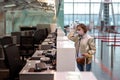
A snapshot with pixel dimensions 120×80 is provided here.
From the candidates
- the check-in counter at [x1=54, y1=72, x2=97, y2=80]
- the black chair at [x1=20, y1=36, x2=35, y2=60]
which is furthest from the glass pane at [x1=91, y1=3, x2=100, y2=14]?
the check-in counter at [x1=54, y1=72, x2=97, y2=80]

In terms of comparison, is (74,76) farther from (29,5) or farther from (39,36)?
(29,5)

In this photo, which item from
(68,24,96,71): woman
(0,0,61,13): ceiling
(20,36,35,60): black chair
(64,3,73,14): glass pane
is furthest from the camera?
(64,3,73,14): glass pane

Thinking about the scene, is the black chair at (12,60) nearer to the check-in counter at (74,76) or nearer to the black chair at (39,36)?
the check-in counter at (74,76)

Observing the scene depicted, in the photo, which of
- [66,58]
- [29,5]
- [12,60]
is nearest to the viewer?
[66,58]

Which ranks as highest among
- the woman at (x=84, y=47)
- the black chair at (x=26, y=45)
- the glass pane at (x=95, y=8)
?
the glass pane at (x=95, y=8)

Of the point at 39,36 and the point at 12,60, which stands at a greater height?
the point at 12,60

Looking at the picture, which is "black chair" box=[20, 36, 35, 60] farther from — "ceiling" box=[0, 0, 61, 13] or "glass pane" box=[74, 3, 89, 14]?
"glass pane" box=[74, 3, 89, 14]

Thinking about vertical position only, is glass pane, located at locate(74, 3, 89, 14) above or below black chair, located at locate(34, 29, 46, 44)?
above

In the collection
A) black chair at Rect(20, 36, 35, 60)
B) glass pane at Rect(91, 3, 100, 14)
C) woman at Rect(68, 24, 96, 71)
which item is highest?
glass pane at Rect(91, 3, 100, 14)

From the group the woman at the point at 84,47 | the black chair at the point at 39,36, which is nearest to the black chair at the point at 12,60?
the woman at the point at 84,47

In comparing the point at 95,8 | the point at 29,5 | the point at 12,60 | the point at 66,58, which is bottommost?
the point at 12,60

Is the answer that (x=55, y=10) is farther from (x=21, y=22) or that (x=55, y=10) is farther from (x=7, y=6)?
(x=7, y=6)

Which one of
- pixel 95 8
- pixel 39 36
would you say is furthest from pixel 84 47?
pixel 95 8

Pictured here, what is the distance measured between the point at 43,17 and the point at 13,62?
10.1m
